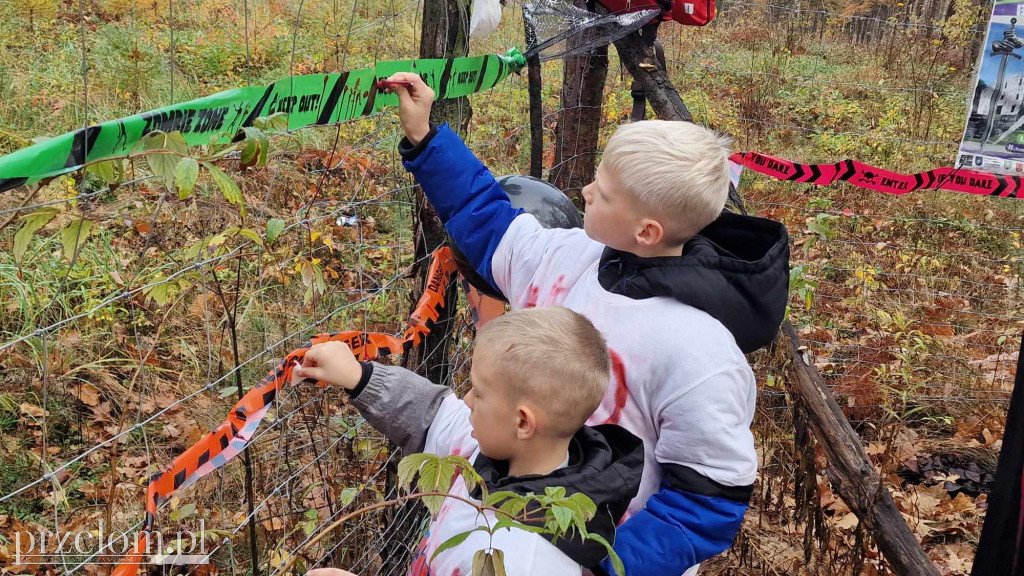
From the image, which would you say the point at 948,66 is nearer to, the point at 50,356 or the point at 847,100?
the point at 847,100

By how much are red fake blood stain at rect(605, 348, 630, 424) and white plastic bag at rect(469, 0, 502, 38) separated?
1180mm

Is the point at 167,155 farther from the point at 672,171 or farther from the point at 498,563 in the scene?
the point at 672,171

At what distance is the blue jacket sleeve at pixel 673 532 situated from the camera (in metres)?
1.67

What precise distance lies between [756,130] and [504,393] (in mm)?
7701

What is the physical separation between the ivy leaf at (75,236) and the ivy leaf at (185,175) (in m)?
0.22

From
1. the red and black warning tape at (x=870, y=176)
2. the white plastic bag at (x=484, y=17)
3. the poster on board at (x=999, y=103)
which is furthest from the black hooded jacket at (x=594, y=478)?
the poster on board at (x=999, y=103)

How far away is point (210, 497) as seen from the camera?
3184 mm

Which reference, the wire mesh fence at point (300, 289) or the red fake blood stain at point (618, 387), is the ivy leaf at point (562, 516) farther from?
the wire mesh fence at point (300, 289)

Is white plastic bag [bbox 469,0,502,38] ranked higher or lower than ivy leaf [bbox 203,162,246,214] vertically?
higher

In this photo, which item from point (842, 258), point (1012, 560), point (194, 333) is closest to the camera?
point (1012, 560)

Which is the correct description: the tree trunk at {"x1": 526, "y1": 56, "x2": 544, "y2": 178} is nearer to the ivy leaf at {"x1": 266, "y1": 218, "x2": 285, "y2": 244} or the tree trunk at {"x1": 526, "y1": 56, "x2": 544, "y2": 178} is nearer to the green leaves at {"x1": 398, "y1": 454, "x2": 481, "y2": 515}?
the ivy leaf at {"x1": 266, "y1": 218, "x2": 285, "y2": 244}

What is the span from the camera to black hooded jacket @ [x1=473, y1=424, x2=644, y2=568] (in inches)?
58.7

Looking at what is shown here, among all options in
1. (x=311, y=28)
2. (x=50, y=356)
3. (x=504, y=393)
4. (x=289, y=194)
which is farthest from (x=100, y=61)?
(x=504, y=393)

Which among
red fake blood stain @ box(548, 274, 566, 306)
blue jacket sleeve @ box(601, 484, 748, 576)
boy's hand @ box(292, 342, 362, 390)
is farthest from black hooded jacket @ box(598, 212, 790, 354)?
boy's hand @ box(292, 342, 362, 390)
